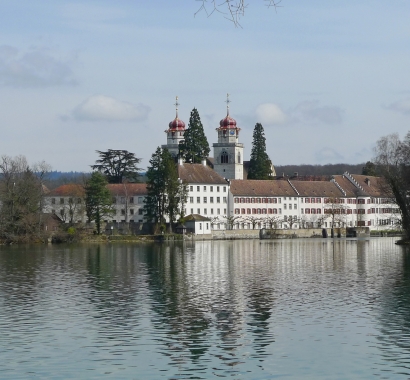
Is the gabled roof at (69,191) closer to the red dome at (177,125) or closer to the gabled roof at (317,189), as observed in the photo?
the gabled roof at (317,189)

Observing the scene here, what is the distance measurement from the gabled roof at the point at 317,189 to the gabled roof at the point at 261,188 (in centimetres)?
168

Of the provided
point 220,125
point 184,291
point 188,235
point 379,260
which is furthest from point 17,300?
point 220,125

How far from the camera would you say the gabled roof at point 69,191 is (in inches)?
4478

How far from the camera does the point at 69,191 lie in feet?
389

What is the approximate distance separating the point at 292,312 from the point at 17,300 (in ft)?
36.5

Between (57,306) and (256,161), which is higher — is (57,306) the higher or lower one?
the lower one

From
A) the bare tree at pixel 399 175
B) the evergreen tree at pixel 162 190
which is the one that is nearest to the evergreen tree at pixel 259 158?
the evergreen tree at pixel 162 190

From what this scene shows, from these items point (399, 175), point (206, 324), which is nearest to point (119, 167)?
point (399, 175)

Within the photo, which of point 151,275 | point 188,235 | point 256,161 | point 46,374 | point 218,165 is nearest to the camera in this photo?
point 46,374

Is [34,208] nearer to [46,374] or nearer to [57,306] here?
[57,306]

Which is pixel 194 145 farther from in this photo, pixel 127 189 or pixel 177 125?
pixel 177 125

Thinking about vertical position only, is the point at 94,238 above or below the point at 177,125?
below

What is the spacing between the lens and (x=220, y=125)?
155 metres

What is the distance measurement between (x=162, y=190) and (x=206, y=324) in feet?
264
